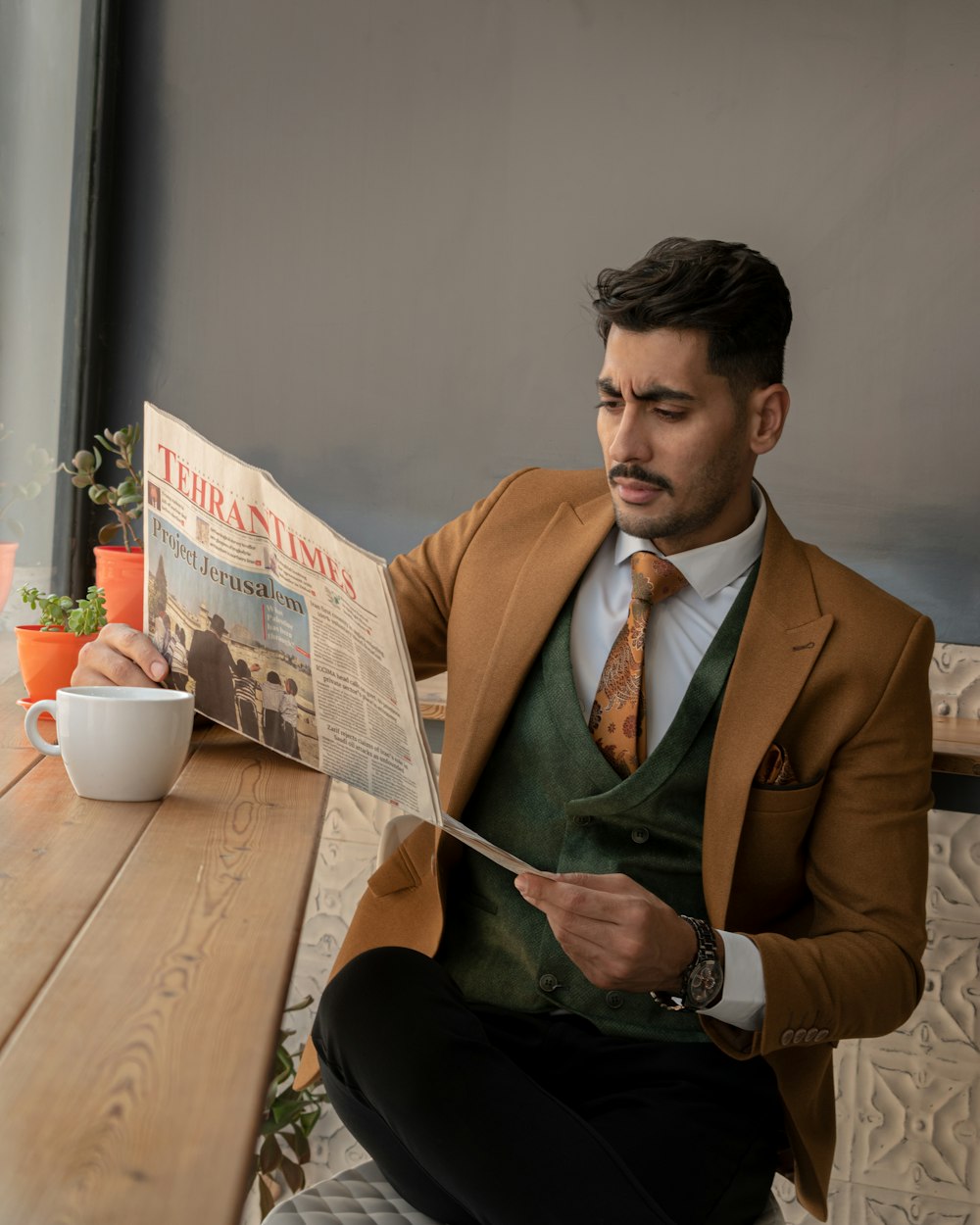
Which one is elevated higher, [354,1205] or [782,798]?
[782,798]

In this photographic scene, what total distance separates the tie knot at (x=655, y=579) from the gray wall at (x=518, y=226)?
0.78 m

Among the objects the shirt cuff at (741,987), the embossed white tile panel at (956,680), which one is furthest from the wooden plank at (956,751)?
the shirt cuff at (741,987)

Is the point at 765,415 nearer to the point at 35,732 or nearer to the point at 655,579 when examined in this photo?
the point at 655,579

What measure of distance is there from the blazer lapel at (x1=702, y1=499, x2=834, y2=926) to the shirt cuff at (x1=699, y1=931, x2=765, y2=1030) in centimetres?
10

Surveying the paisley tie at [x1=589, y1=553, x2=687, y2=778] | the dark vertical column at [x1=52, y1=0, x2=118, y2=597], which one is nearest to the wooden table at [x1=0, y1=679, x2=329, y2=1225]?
the paisley tie at [x1=589, y1=553, x2=687, y2=778]

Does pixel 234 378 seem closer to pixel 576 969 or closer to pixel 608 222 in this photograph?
pixel 608 222

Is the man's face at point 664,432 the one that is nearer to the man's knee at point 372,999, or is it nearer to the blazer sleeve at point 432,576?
the blazer sleeve at point 432,576

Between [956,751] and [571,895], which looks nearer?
[571,895]

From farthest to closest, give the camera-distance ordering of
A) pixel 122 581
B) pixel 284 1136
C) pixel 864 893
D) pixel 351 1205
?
pixel 284 1136, pixel 122 581, pixel 864 893, pixel 351 1205

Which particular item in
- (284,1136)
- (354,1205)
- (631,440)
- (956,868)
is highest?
(631,440)

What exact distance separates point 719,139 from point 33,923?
5.68ft

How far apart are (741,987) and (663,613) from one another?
417 millimetres

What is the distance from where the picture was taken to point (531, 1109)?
92 centimetres

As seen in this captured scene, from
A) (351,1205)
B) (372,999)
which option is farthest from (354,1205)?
(372,999)
